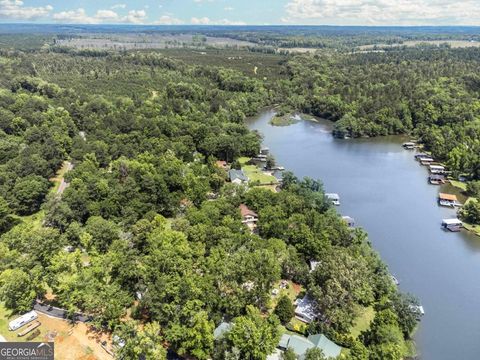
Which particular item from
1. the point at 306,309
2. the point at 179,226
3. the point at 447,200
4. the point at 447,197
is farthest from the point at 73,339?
the point at 447,197

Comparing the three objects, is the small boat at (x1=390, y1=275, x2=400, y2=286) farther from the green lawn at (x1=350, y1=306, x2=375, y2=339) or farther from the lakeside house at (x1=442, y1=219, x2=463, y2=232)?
the lakeside house at (x1=442, y1=219, x2=463, y2=232)

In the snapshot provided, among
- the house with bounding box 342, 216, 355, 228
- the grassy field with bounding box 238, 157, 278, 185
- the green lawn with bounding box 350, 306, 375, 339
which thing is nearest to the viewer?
the green lawn with bounding box 350, 306, 375, 339

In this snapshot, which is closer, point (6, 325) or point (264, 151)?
point (6, 325)

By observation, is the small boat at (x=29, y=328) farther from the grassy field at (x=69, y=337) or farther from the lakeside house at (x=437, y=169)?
the lakeside house at (x=437, y=169)

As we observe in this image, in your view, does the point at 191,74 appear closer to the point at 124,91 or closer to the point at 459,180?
the point at 124,91

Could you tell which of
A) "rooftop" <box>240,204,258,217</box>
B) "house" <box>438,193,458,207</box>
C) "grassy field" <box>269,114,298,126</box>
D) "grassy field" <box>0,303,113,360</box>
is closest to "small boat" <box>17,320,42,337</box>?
"grassy field" <box>0,303,113,360</box>

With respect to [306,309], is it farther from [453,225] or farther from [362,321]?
[453,225]

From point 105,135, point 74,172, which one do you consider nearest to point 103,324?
point 74,172
